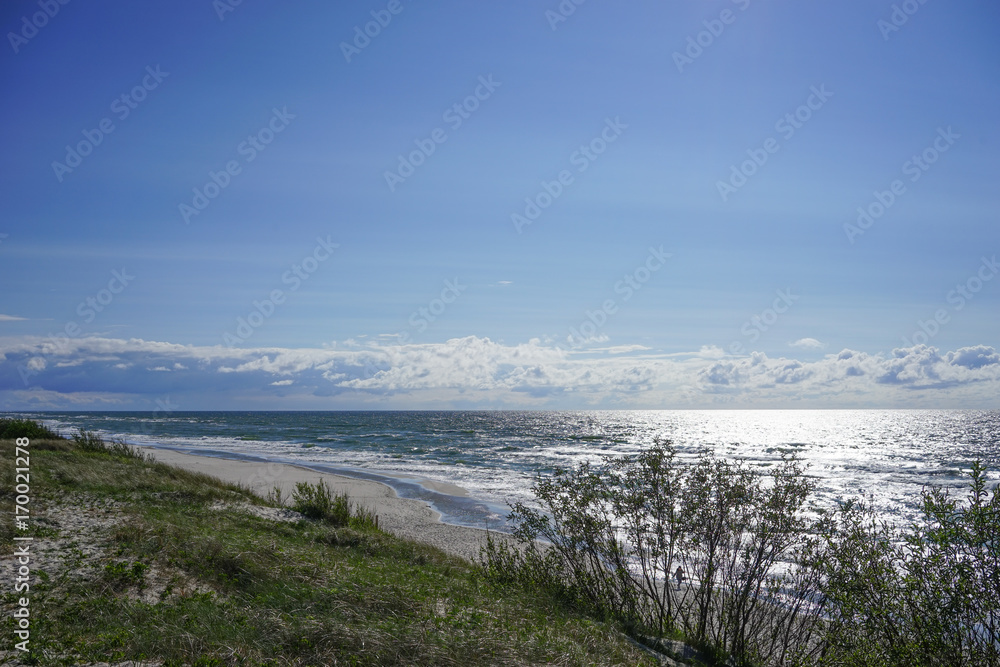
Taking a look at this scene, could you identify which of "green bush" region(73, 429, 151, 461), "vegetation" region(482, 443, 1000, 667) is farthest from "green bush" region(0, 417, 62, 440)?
"vegetation" region(482, 443, 1000, 667)

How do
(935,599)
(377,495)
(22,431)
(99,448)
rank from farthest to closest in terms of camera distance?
(22,431), (377,495), (99,448), (935,599)

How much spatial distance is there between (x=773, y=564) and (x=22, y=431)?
109 feet

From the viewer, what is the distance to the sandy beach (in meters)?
18.6

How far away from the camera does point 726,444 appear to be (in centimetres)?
7725

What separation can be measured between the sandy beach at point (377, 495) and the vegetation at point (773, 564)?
15.9 ft

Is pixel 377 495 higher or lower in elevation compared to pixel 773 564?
lower

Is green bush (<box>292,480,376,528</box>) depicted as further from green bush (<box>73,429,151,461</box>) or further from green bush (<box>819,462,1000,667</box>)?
green bush (<box>73,429,151,461</box>)

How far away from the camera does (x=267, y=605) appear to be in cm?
721

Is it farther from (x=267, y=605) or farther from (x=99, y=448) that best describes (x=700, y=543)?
(x=99, y=448)

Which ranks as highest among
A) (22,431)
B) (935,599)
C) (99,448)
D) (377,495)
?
(22,431)

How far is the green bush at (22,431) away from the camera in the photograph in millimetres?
27406

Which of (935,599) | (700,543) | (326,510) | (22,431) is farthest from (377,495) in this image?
(935,599)

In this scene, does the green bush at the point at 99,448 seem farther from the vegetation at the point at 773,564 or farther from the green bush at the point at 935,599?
the green bush at the point at 935,599

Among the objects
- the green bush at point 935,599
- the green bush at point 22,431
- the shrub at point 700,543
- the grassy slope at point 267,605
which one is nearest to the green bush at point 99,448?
the green bush at point 22,431
